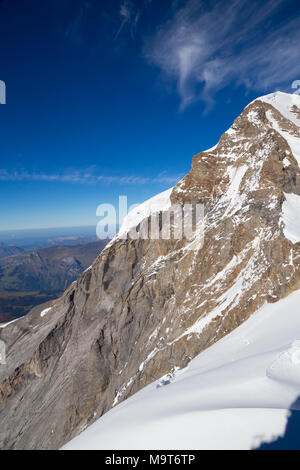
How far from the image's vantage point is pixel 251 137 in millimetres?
31281

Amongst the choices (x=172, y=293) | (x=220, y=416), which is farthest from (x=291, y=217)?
(x=220, y=416)

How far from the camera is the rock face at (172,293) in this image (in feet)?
66.2

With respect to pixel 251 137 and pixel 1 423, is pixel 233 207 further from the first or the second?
pixel 1 423

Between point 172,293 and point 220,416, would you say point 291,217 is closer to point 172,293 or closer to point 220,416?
point 172,293

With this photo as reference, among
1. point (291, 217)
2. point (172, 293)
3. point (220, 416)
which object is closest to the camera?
point (220, 416)

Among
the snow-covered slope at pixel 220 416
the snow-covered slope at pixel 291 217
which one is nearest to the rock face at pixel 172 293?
the snow-covered slope at pixel 291 217

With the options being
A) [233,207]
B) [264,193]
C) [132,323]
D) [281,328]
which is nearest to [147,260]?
[132,323]

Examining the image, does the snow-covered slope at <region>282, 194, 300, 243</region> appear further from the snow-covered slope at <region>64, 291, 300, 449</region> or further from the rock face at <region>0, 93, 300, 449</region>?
the snow-covered slope at <region>64, 291, 300, 449</region>

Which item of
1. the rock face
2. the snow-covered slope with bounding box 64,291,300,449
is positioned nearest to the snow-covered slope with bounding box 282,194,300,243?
the rock face

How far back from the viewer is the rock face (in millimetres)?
20172

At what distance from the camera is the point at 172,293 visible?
26.8 metres

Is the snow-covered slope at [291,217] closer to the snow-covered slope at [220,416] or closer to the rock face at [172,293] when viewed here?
the rock face at [172,293]

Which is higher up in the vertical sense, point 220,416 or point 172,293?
point 220,416

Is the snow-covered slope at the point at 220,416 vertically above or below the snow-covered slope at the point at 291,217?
below
